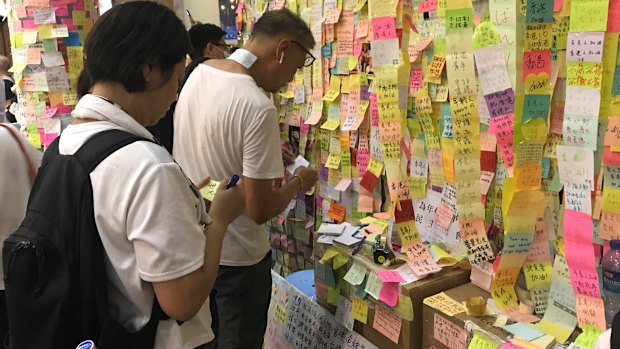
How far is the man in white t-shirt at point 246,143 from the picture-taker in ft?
5.26

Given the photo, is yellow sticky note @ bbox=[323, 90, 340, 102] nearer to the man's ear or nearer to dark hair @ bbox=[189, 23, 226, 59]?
dark hair @ bbox=[189, 23, 226, 59]

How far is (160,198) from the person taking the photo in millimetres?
926

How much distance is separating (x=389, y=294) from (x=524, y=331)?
444 millimetres

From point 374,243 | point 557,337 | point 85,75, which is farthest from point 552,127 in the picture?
point 85,75

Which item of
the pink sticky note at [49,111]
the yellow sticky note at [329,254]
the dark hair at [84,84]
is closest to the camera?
the dark hair at [84,84]

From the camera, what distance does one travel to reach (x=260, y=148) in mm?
1591

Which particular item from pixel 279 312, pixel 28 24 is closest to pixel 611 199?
pixel 279 312

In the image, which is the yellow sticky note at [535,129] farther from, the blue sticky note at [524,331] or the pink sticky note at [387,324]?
the pink sticky note at [387,324]

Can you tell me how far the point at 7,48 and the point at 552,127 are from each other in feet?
22.3

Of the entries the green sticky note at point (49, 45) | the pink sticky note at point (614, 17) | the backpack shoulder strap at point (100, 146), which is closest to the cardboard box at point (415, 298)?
the pink sticky note at point (614, 17)

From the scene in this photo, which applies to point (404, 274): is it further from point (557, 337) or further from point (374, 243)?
point (557, 337)

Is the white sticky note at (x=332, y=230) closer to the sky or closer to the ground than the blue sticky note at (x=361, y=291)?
closer to the sky

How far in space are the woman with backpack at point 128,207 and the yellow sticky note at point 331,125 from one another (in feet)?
4.73

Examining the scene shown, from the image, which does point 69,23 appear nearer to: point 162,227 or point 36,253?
point 36,253
